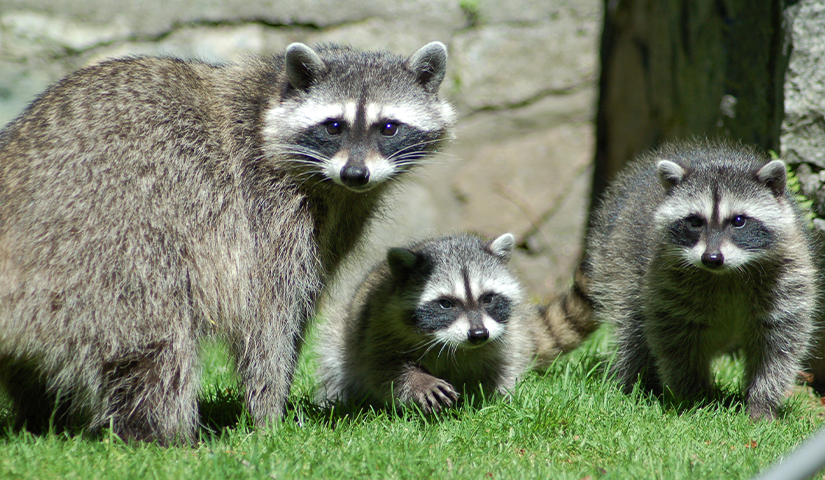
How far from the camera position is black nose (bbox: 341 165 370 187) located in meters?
3.46

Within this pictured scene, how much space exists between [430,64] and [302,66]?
705 millimetres

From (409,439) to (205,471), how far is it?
38.4 inches

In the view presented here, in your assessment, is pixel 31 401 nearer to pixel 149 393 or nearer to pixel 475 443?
pixel 149 393

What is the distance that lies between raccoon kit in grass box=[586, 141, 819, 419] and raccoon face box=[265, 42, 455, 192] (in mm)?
1403

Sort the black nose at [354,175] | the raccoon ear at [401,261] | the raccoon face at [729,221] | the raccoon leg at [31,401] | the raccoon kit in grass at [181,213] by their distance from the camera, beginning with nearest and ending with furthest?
the raccoon kit in grass at [181,213], the black nose at [354,175], the raccoon leg at [31,401], the raccoon face at [729,221], the raccoon ear at [401,261]

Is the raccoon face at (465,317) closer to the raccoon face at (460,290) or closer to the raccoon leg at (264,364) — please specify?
the raccoon face at (460,290)

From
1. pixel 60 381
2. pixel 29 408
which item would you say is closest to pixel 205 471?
pixel 60 381

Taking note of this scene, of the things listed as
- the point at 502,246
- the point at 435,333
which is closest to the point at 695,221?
the point at 502,246

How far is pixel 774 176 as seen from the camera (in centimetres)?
386

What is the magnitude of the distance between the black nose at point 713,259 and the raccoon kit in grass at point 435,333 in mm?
1115

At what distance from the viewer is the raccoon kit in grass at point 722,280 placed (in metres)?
3.81

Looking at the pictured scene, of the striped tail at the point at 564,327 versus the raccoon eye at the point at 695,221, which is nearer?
the raccoon eye at the point at 695,221

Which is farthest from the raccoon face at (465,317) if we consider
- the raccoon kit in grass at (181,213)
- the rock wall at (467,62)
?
the rock wall at (467,62)

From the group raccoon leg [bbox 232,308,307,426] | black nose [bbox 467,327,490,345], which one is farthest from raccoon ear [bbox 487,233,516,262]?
raccoon leg [bbox 232,308,307,426]
